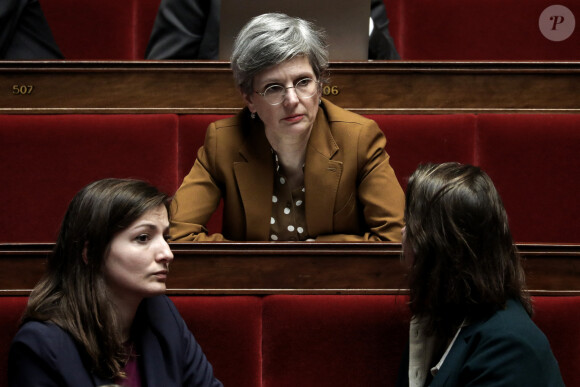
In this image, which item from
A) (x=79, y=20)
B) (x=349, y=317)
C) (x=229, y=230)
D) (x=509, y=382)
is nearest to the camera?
(x=509, y=382)

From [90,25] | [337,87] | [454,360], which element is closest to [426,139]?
[337,87]

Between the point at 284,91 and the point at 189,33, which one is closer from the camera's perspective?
the point at 284,91

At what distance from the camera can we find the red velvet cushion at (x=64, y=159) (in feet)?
2.12

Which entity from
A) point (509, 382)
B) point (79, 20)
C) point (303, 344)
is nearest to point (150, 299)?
point (303, 344)

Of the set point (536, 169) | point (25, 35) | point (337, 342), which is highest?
point (25, 35)

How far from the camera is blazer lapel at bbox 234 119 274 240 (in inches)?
21.9

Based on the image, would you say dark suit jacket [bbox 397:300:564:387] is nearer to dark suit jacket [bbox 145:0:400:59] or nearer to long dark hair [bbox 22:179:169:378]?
long dark hair [bbox 22:179:169:378]

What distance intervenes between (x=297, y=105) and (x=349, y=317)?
0.50ft

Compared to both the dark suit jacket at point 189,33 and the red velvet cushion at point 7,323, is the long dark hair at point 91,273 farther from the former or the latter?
the dark suit jacket at point 189,33

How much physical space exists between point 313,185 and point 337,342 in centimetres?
13

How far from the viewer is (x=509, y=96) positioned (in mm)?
658

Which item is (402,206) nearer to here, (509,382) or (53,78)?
(509,382)

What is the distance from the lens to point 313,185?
0.55 metres

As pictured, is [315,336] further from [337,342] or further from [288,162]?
[288,162]
